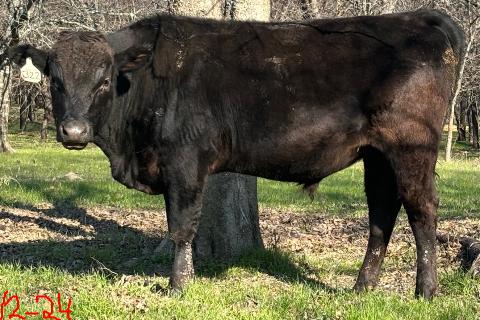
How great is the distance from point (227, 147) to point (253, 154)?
0.24m

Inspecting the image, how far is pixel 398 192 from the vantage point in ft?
19.6

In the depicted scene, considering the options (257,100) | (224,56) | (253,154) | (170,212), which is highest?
(224,56)

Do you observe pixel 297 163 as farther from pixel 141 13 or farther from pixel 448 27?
pixel 141 13

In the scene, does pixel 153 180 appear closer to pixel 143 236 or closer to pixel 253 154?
pixel 253 154

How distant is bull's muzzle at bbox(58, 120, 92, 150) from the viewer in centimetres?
541

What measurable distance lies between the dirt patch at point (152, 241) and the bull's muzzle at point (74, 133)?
1.48 meters

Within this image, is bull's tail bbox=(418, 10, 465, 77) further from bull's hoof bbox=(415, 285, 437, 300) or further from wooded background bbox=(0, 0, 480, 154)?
bull's hoof bbox=(415, 285, 437, 300)

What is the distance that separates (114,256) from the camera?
7.62m

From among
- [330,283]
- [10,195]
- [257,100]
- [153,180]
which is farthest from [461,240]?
[10,195]

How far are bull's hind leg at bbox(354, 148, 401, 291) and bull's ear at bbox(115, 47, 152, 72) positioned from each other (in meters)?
2.23

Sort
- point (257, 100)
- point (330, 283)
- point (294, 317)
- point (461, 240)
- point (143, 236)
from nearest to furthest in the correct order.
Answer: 1. point (294, 317)
2. point (257, 100)
3. point (330, 283)
4. point (461, 240)
5. point (143, 236)

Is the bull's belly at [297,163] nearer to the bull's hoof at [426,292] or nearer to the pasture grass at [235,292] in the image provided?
the pasture grass at [235,292]

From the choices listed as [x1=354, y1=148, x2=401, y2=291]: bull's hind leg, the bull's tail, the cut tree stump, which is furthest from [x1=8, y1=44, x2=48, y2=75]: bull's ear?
the cut tree stump

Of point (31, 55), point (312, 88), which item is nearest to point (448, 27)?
point (312, 88)
